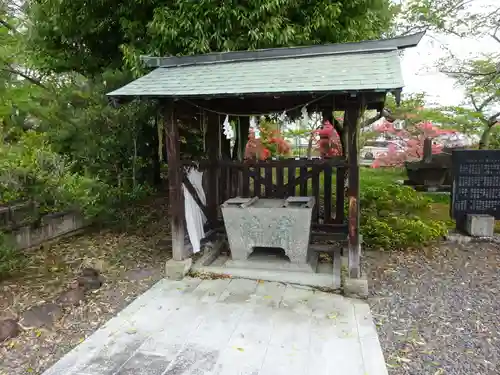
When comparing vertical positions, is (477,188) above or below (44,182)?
below

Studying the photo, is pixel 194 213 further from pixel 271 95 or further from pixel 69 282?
pixel 271 95

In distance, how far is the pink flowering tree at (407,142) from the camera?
12.9 m

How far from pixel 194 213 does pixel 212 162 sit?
113 cm

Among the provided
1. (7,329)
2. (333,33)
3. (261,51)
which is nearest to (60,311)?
(7,329)

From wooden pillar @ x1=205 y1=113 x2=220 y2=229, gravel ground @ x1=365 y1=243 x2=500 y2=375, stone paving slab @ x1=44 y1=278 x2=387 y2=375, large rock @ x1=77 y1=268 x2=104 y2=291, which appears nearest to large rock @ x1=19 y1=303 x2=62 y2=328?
large rock @ x1=77 y1=268 x2=104 y2=291

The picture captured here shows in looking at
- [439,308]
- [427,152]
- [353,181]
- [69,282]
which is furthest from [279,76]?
[427,152]

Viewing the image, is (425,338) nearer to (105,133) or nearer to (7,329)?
(7,329)

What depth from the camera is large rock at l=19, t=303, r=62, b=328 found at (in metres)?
3.81

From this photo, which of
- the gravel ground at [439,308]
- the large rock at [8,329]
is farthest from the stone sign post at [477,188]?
the large rock at [8,329]

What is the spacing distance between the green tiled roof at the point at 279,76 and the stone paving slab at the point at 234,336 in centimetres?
244

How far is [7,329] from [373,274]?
4.52m

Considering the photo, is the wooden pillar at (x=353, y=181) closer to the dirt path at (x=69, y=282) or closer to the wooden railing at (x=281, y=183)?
the wooden railing at (x=281, y=183)

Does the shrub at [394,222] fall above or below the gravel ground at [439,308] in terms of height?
above

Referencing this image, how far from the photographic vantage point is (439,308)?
416 centimetres
